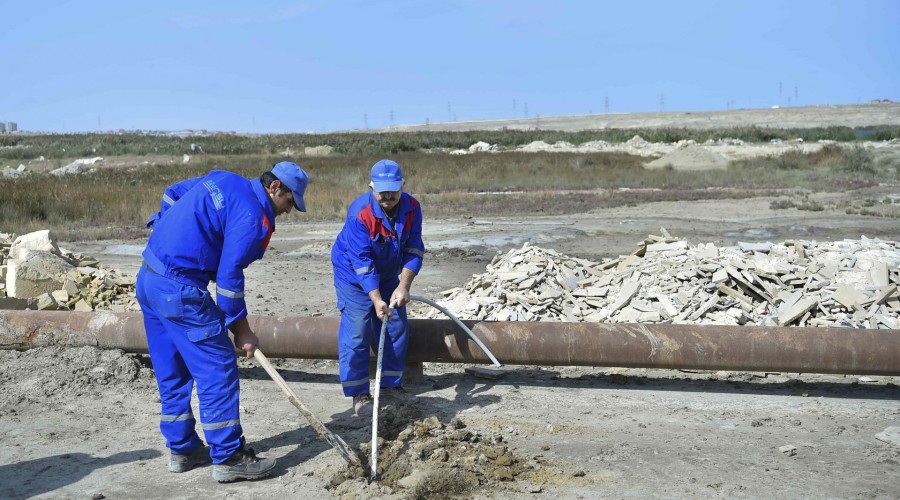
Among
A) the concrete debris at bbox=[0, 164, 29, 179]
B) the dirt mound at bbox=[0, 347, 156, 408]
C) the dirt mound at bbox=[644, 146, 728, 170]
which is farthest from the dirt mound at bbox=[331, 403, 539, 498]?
the dirt mound at bbox=[644, 146, 728, 170]

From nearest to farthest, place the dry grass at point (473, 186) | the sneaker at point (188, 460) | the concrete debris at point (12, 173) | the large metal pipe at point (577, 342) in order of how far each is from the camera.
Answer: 1. the sneaker at point (188, 460)
2. the large metal pipe at point (577, 342)
3. the dry grass at point (473, 186)
4. the concrete debris at point (12, 173)

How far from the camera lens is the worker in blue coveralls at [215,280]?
475 cm

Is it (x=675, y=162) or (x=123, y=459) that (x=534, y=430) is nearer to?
(x=123, y=459)

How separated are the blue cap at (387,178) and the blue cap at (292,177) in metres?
0.77

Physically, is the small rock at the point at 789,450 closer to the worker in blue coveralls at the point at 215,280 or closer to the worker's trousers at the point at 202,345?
the worker in blue coveralls at the point at 215,280

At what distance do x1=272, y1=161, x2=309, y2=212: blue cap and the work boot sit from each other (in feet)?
4.60

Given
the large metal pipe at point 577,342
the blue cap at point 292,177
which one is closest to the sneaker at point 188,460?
the blue cap at point 292,177

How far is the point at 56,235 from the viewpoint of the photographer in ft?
58.0

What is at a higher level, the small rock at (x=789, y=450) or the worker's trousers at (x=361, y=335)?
the worker's trousers at (x=361, y=335)

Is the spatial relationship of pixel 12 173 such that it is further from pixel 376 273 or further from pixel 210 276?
pixel 210 276

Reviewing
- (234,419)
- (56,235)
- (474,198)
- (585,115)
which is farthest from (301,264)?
(585,115)

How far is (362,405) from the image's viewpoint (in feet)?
20.4

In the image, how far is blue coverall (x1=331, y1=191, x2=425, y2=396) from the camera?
231 inches

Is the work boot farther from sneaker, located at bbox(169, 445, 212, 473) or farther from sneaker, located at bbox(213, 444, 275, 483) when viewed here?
sneaker, located at bbox(169, 445, 212, 473)
